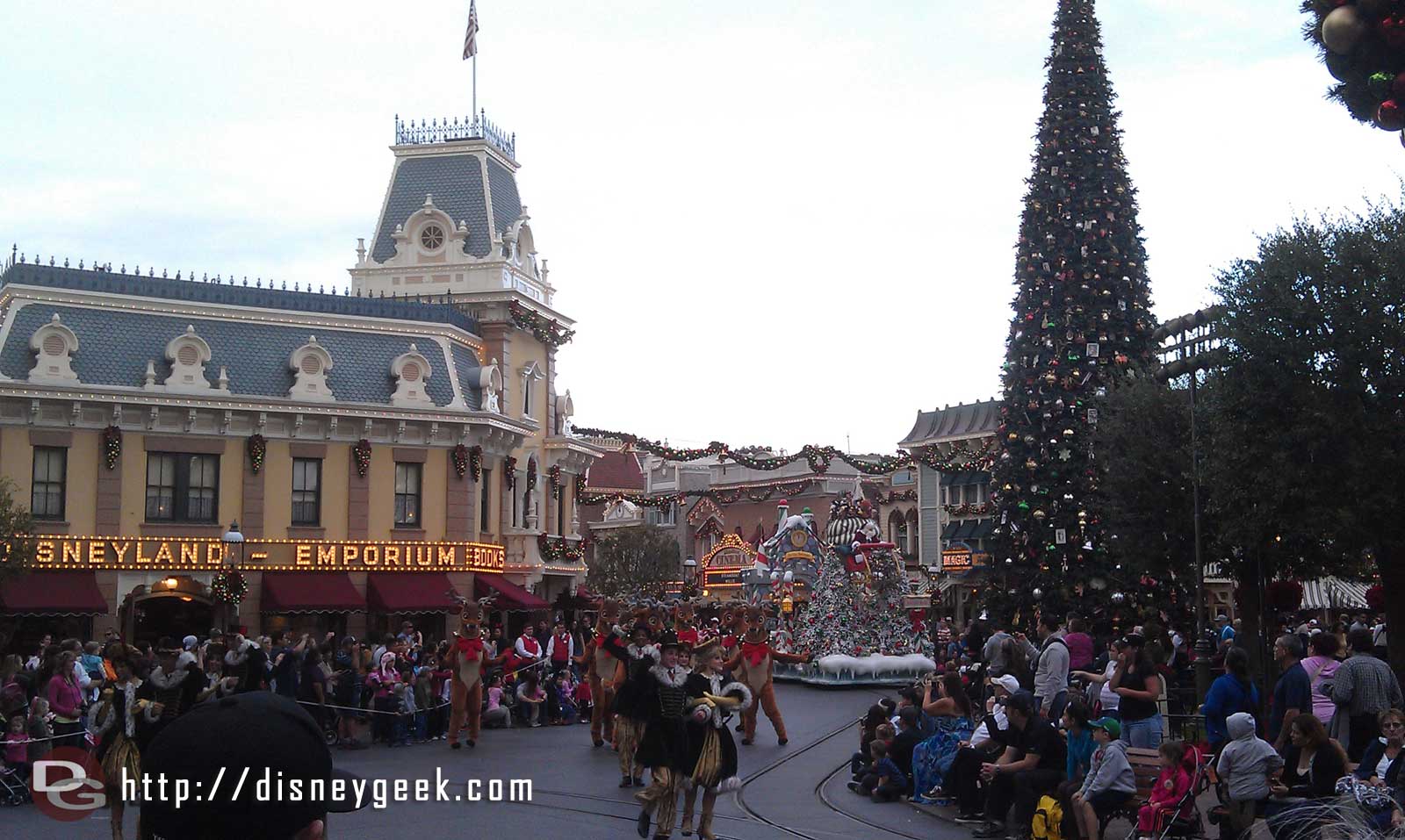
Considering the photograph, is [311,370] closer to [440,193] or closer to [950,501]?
[440,193]

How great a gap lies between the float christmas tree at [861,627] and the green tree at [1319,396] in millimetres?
10908

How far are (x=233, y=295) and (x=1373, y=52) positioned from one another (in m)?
30.7

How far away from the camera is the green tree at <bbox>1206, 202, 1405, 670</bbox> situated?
17672mm

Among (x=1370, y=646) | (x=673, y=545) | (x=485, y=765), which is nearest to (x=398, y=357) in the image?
(x=485, y=765)

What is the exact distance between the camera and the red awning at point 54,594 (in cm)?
2717

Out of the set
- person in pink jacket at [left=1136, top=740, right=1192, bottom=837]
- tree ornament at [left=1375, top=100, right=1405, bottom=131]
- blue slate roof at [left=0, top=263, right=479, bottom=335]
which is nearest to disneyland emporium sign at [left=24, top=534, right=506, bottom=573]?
blue slate roof at [left=0, top=263, right=479, bottom=335]

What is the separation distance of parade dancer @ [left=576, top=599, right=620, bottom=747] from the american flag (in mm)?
→ 27599

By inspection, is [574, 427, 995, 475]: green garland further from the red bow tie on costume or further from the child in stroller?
the child in stroller

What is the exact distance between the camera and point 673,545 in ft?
232

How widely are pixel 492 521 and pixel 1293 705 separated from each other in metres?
26.7

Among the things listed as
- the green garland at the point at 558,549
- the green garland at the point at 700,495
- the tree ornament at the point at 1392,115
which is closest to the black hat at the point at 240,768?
the tree ornament at the point at 1392,115

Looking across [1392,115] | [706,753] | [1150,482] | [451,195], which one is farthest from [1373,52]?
[451,195]

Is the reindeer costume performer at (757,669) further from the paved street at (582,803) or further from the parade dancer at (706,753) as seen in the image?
the parade dancer at (706,753)

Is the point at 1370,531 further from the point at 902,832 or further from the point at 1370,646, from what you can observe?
the point at 902,832
